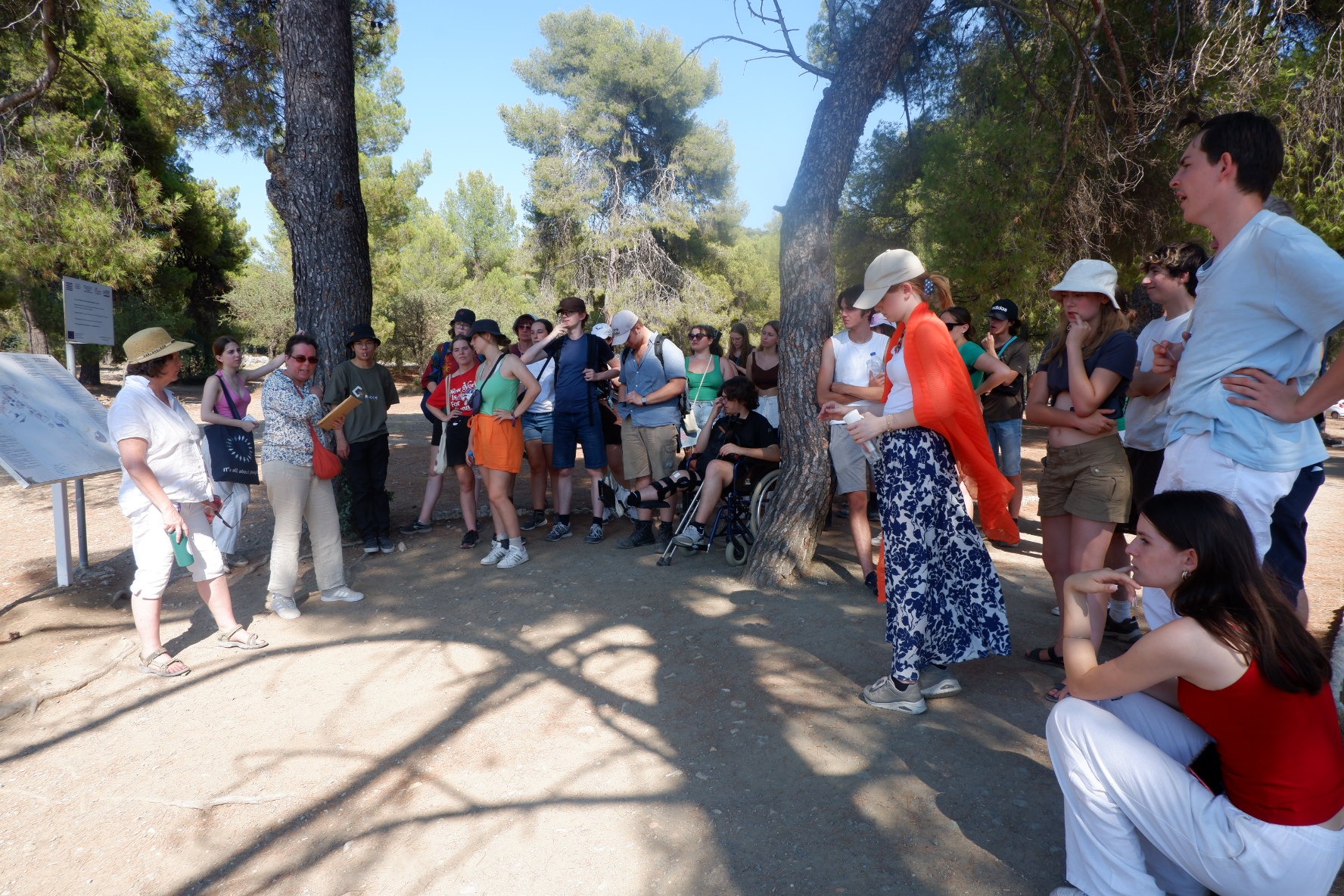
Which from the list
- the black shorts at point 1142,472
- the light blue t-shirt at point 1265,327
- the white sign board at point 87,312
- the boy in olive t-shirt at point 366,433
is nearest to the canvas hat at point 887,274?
the light blue t-shirt at point 1265,327

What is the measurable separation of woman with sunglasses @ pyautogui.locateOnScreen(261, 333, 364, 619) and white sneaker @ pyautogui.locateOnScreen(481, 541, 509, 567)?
1.20 metres

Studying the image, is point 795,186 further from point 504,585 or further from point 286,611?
point 286,611

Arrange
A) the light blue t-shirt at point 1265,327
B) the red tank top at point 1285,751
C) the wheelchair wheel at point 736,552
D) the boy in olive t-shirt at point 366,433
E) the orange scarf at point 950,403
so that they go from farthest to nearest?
the boy in olive t-shirt at point 366,433 < the wheelchair wheel at point 736,552 < the orange scarf at point 950,403 < the light blue t-shirt at point 1265,327 < the red tank top at point 1285,751

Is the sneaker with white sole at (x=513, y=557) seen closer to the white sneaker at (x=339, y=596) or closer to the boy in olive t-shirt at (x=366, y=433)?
the white sneaker at (x=339, y=596)

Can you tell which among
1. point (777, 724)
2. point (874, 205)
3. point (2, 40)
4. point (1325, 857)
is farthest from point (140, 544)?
point (874, 205)

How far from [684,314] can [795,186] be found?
19.9 m

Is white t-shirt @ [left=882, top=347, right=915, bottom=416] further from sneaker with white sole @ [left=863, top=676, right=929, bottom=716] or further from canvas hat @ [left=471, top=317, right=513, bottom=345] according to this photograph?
canvas hat @ [left=471, top=317, right=513, bottom=345]

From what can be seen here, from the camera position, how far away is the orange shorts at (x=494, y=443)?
584cm

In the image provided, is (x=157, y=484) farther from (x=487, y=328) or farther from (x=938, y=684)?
(x=938, y=684)

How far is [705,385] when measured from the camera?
718cm

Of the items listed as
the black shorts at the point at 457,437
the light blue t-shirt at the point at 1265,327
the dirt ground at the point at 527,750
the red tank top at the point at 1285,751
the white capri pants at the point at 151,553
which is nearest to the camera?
the red tank top at the point at 1285,751

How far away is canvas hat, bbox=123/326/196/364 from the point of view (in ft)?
13.7

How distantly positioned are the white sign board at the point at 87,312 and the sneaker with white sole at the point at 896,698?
6200 millimetres

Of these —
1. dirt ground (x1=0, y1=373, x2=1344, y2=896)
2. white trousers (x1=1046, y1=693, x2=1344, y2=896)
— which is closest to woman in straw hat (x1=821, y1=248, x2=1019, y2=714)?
dirt ground (x1=0, y1=373, x2=1344, y2=896)
